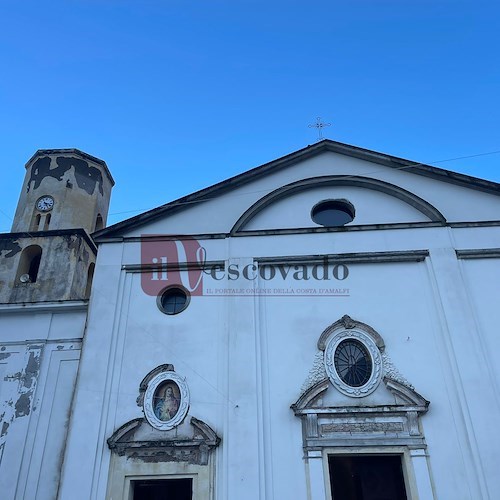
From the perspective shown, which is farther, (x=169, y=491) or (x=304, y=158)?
(x=304, y=158)

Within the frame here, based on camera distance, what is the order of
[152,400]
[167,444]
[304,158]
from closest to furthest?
[167,444] < [152,400] < [304,158]

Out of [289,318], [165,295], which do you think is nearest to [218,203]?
[165,295]

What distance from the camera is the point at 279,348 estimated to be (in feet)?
33.9

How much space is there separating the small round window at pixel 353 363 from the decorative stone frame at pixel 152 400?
10.6ft

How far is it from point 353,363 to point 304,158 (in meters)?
5.60

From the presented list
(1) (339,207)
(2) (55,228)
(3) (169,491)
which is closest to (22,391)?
(3) (169,491)

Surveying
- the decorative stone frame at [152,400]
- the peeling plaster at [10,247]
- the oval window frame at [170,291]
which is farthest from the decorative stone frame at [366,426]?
the peeling plaster at [10,247]

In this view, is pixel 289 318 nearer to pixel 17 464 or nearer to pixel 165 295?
pixel 165 295

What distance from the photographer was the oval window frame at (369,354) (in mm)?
9703

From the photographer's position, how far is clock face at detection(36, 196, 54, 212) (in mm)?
14891

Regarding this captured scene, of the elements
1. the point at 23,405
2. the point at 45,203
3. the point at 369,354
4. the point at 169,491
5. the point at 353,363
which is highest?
the point at 45,203

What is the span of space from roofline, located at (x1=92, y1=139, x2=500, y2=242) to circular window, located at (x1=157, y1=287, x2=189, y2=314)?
207 cm

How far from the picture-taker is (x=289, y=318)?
1069 centimetres

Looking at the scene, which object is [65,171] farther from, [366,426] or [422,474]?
[422,474]
